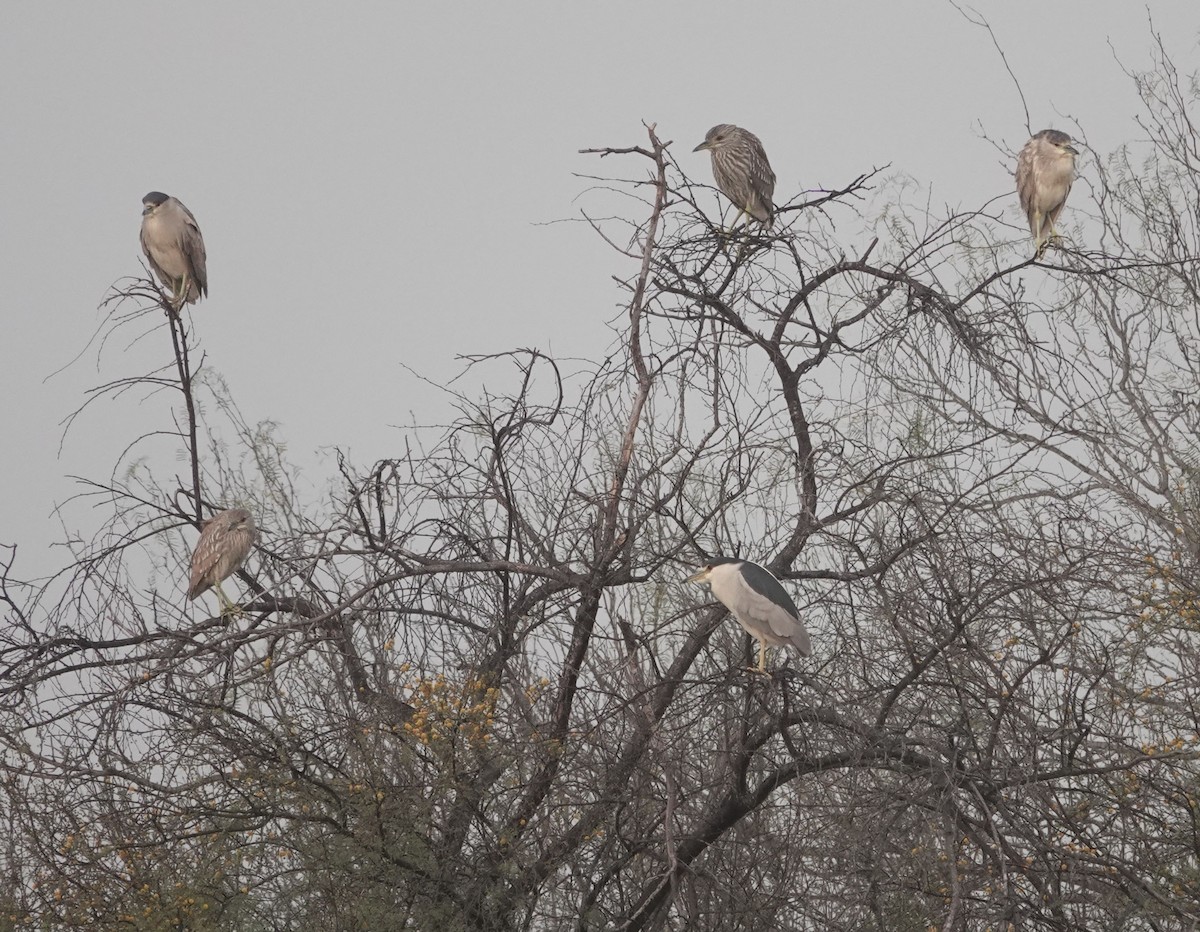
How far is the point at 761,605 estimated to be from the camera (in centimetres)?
456

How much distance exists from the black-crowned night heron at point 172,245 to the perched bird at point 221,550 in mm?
1665

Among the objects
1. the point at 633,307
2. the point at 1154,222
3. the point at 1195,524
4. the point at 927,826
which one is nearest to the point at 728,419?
the point at 633,307

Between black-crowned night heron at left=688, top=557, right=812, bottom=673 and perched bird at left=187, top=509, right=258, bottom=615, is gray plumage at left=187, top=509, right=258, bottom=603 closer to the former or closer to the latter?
perched bird at left=187, top=509, right=258, bottom=615

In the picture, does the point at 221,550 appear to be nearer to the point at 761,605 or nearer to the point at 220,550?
the point at 220,550

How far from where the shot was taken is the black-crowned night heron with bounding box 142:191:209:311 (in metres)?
7.10

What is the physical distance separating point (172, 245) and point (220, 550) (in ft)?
6.83

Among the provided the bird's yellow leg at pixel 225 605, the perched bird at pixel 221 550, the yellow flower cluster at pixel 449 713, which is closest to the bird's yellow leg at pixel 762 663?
the yellow flower cluster at pixel 449 713

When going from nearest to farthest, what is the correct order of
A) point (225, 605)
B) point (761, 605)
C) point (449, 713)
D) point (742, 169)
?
point (449, 713) → point (761, 605) → point (225, 605) → point (742, 169)

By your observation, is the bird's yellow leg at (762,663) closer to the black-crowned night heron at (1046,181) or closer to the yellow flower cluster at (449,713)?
the yellow flower cluster at (449,713)

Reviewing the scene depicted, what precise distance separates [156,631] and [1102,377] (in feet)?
18.5

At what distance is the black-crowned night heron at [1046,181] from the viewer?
7.13m

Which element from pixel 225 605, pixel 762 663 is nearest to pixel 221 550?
pixel 225 605

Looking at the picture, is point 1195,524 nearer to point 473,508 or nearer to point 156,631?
point 473,508

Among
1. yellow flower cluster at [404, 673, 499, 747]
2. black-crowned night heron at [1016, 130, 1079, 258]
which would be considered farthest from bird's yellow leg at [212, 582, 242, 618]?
black-crowned night heron at [1016, 130, 1079, 258]
